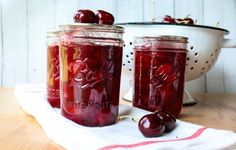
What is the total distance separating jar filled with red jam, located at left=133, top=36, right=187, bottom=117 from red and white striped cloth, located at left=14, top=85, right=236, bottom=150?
0.08 m

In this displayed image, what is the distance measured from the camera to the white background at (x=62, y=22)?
1133 millimetres

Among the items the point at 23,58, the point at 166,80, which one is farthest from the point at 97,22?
the point at 23,58

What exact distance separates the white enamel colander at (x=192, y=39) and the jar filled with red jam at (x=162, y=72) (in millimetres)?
101

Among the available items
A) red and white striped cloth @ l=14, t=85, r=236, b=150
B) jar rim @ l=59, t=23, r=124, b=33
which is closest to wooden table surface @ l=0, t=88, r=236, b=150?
red and white striped cloth @ l=14, t=85, r=236, b=150

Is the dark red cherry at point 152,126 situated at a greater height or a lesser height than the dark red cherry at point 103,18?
lesser

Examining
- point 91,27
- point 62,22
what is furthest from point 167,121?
point 62,22

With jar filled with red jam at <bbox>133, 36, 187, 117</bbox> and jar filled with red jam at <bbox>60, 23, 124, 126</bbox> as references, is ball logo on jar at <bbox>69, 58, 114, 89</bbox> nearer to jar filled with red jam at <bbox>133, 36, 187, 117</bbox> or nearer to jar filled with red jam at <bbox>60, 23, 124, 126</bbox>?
jar filled with red jam at <bbox>60, 23, 124, 126</bbox>

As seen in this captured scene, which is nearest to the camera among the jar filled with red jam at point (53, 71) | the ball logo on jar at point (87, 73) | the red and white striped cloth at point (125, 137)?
the red and white striped cloth at point (125, 137)

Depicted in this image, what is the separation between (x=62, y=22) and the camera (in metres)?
1.16

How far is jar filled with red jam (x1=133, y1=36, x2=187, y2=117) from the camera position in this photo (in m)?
0.60

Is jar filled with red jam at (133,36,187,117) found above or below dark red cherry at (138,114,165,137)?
above

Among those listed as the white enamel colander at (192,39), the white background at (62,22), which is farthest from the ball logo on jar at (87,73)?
the white background at (62,22)

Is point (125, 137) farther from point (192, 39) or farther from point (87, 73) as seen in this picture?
point (192, 39)

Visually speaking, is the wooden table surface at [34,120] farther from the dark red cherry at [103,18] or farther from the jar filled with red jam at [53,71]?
the dark red cherry at [103,18]
